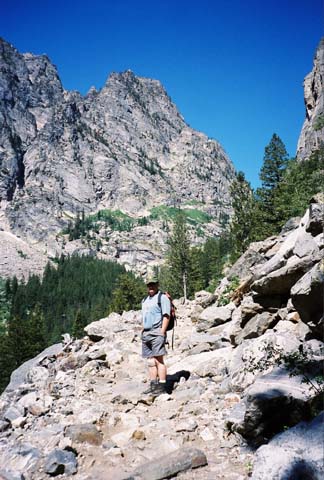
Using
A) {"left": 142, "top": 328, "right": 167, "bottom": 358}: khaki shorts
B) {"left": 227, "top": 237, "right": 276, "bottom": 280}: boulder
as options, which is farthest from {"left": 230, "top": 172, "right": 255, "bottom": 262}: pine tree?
{"left": 142, "top": 328, "right": 167, "bottom": 358}: khaki shorts

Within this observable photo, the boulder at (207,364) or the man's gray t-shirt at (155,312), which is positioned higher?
the man's gray t-shirt at (155,312)

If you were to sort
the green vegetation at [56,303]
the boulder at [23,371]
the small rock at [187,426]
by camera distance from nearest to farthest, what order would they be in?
1. the small rock at [187,426]
2. the boulder at [23,371]
3. the green vegetation at [56,303]

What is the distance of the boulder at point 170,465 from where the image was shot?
4000 millimetres

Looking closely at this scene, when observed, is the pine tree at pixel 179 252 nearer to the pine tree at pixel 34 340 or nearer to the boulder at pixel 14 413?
the pine tree at pixel 34 340

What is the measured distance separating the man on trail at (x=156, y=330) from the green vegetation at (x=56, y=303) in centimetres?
4657

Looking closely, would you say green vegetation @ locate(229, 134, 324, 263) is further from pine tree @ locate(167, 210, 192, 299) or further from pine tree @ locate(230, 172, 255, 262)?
pine tree @ locate(167, 210, 192, 299)

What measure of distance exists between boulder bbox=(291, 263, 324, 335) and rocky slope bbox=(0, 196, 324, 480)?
A: 0.02 m

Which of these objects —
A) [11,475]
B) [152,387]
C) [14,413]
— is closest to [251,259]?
[152,387]

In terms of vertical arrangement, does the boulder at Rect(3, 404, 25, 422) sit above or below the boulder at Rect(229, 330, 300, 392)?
below

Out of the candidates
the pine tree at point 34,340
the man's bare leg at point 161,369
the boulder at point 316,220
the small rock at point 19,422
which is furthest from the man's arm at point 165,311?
the pine tree at point 34,340

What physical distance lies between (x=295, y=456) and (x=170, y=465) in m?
1.60

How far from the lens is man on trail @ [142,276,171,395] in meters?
7.55

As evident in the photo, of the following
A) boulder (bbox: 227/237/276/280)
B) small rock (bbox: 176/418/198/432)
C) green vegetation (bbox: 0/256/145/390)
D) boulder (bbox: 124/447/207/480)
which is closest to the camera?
boulder (bbox: 124/447/207/480)

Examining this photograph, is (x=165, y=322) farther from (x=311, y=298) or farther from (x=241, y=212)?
(x=241, y=212)
